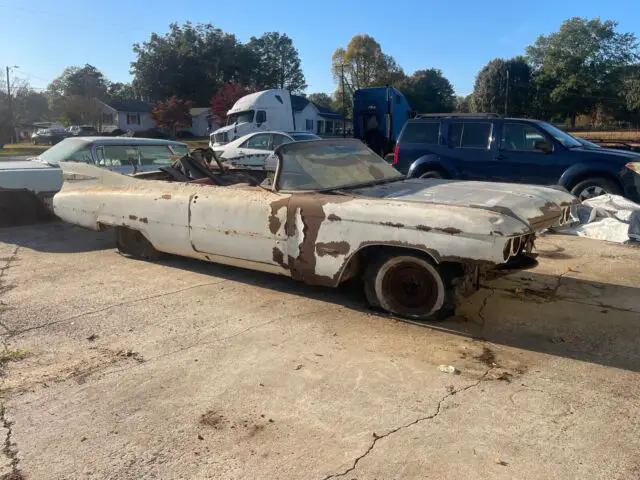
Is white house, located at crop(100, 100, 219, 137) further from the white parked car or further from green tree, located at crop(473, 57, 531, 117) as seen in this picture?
the white parked car

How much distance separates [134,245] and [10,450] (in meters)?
3.76

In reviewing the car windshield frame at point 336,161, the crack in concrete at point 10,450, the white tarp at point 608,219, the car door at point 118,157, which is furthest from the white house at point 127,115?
the crack in concrete at point 10,450

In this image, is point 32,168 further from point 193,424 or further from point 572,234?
point 572,234

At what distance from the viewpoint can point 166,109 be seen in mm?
50250

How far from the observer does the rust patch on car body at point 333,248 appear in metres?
4.32

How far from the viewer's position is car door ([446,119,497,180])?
9.31 metres

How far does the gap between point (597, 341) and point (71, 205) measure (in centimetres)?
570

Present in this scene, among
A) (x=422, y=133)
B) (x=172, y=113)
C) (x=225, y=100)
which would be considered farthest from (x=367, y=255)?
(x=172, y=113)

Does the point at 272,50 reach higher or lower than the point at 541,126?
higher

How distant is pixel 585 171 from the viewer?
8516 millimetres

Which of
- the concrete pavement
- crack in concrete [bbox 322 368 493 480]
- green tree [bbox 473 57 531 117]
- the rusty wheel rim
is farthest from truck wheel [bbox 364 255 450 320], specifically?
green tree [bbox 473 57 531 117]

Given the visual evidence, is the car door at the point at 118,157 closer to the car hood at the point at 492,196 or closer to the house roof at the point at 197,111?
the car hood at the point at 492,196

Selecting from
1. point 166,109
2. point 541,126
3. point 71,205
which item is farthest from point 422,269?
point 166,109

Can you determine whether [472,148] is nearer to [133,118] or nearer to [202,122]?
[202,122]
